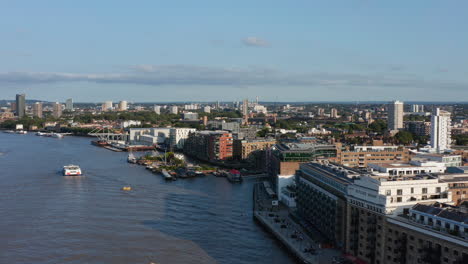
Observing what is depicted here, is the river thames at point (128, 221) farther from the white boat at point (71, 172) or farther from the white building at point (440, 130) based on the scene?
the white building at point (440, 130)

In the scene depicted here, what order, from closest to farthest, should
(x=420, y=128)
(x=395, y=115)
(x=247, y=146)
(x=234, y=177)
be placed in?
(x=234, y=177), (x=247, y=146), (x=420, y=128), (x=395, y=115)

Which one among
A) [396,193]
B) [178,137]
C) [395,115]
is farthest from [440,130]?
[396,193]

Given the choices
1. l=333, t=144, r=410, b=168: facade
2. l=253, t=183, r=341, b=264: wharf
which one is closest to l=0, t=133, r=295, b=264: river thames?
l=253, t=183, r=341, b=264: wharf

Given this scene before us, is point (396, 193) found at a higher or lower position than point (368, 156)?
higher

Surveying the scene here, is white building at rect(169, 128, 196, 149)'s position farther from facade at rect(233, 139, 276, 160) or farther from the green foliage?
the green foliage

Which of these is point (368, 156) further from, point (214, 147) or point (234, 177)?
point (214, 147)

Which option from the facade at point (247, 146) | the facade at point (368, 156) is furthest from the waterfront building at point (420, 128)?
the facade at point (368, 156)

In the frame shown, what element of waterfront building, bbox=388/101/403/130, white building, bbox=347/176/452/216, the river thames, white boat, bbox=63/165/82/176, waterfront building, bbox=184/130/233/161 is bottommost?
the river thames

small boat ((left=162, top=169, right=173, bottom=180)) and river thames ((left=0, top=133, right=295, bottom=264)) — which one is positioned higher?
small boat ((left=162, top=169, right=173, bottom=180))
